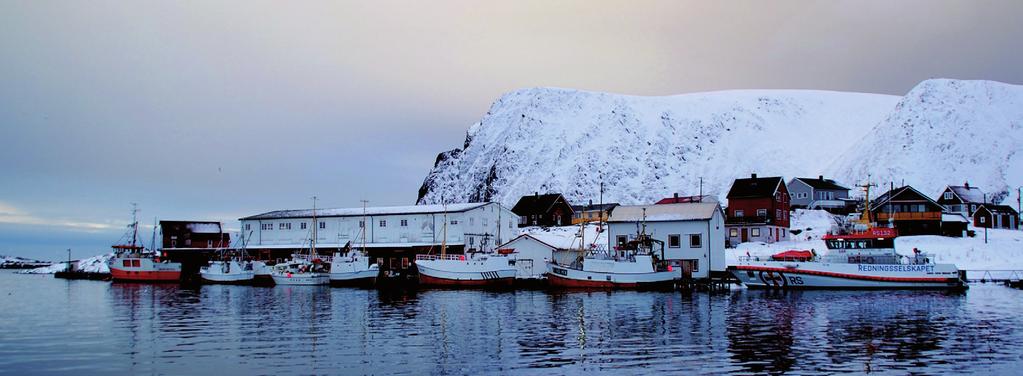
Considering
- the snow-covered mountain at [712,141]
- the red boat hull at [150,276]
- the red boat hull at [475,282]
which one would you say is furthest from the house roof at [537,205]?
the red boat hull at [150,276]

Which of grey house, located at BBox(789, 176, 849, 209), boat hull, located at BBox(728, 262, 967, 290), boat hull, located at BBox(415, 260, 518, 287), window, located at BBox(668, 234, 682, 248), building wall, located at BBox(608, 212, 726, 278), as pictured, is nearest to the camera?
boat hull, located at BBox(728, 262, 967, 290)

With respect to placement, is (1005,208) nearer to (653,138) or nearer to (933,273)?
(933,273)

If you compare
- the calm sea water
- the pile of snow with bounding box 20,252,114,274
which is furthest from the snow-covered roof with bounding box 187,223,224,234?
the calm sea water

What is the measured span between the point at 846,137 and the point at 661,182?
39.8m

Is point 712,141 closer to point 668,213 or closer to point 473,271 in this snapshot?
point 668,213

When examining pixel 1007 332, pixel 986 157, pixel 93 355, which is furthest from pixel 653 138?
pixel 93 355

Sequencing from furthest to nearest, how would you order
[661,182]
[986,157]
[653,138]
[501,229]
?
[653,138], [661,182], [986,157], [501,229]

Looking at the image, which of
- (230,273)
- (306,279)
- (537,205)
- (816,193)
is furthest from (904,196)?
(230,273)

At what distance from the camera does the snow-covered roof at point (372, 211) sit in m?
80.2

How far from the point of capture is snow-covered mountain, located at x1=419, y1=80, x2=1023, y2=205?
12862cm

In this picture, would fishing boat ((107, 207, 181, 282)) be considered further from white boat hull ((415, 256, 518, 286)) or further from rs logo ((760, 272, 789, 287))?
rs logo ((760, 272, 789, 287))

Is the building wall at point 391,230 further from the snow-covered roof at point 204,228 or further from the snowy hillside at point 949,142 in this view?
the snowy hillside at point 949,142

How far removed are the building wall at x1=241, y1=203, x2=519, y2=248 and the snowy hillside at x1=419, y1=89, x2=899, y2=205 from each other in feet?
202

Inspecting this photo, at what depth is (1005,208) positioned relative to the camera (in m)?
94.3
